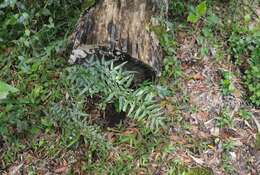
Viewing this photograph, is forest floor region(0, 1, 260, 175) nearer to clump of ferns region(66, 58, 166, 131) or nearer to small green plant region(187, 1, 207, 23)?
small green plant region(187, 1, 207, 23)

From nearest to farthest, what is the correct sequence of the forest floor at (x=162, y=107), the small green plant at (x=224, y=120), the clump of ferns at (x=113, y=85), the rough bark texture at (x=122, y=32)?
Result: the clump of ferns at (x=113, y=85), the rough bark texture at (x=122, y=32), the forest floor at (x=162, y=107), the small green plant at (x=224, y=120)

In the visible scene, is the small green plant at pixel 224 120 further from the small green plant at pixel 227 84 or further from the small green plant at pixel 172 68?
the small green plant at pixel 172 68

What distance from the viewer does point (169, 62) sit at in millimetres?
3518

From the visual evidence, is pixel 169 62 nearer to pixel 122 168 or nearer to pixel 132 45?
pixel 132 45

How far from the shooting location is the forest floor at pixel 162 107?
312cm

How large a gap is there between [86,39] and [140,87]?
0.51 m

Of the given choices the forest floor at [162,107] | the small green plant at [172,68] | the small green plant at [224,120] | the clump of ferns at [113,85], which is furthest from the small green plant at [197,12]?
the clump of ferns at [113,85]

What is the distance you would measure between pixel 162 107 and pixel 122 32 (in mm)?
Result: 753

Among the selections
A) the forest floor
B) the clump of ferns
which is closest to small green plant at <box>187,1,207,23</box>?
the forest floor

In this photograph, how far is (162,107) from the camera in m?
3.35

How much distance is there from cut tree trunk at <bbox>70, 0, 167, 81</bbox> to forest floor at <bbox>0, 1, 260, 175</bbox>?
206mm

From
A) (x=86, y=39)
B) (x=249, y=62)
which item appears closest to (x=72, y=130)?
(x=86, y=39)

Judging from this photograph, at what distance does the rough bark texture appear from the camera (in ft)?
9.32

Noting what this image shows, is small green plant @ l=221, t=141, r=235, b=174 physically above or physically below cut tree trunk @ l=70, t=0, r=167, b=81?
below
